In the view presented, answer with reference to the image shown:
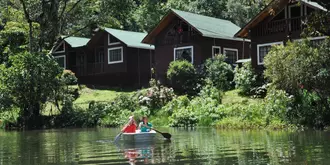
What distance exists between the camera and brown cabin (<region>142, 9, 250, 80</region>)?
42.6 m

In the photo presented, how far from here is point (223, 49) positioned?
4491cm

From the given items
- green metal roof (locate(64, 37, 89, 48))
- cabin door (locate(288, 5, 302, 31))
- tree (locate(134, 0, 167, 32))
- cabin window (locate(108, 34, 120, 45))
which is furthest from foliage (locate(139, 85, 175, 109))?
tree (locate(134, 0, 167, 32))

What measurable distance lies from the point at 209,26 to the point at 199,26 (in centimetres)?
237

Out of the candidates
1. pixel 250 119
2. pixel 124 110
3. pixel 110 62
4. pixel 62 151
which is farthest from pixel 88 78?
pixel 62 151

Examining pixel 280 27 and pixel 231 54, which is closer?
pixel 280 27

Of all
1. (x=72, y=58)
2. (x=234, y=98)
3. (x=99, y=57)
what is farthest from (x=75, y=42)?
(x=234, y=98)

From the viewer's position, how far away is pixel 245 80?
118 ft

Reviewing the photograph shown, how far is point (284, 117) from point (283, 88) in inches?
60.3

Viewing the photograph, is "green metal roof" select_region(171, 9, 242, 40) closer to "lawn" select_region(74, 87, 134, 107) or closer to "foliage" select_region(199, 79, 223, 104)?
"foliage" select_region(199, 79, 223, 104)

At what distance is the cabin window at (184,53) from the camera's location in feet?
142

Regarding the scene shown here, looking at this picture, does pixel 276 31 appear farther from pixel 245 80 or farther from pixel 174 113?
pixel 174 113

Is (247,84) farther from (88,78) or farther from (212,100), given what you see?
(88,78)

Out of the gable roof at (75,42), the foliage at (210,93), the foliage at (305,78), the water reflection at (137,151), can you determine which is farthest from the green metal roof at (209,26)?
the water reflection at (137,151)

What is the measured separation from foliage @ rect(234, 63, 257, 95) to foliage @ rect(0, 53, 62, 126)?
42.6ft
